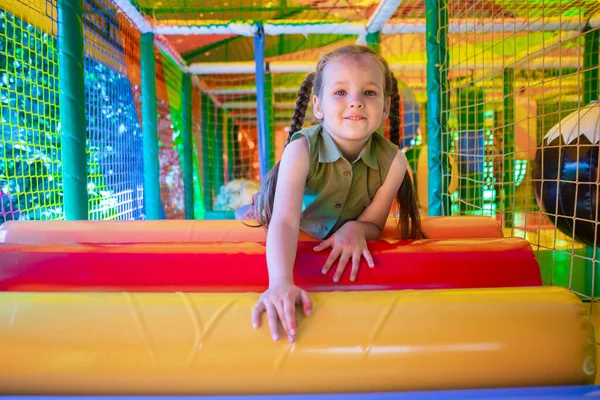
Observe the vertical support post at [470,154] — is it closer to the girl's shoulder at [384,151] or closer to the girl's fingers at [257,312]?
the girl's shoulder at [384,151]

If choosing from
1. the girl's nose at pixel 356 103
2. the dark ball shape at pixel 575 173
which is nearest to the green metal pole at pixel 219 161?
the dark ball shape at pixel 575 173

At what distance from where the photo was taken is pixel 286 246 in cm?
90

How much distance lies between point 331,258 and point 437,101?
4.75 feet

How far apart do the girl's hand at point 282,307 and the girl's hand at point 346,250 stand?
6.4 inches

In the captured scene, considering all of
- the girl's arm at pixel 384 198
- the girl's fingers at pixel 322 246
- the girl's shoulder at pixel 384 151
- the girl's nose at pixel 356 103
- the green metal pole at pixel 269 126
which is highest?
the green metal pole at pixel 269 126

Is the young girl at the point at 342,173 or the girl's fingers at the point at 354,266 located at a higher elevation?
the young girl at the point at 342,173

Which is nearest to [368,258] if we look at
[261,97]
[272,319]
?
[272,319]

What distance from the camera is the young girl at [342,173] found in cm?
96

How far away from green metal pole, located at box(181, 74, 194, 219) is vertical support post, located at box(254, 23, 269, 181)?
77cm

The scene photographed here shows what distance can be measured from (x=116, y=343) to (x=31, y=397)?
0.12 m

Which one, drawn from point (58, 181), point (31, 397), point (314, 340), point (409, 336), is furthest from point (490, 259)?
point (58, 181)

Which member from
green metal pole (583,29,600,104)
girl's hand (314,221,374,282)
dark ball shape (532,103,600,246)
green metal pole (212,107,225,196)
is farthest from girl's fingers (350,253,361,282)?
green metal pole (212,107,225,196)

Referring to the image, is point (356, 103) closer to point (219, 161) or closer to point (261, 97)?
point (261, 97)

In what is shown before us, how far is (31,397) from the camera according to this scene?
0.65 metres
